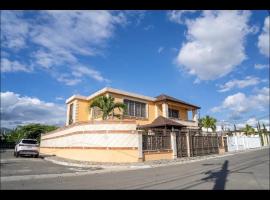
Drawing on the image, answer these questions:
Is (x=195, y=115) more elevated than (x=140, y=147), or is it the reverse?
(x=195, y=115)

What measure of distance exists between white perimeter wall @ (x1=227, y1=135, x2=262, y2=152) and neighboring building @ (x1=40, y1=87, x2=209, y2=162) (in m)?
7.50

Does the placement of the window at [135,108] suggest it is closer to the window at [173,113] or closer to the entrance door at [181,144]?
the window at [173,113]

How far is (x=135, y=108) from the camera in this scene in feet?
96.9

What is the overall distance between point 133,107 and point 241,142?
23.3m

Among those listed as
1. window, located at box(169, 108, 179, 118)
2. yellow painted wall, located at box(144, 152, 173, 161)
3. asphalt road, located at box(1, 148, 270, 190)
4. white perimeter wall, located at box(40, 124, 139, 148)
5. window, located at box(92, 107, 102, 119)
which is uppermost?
window, located at box(169, 108, 179, 118)

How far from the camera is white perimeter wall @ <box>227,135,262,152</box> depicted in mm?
37966

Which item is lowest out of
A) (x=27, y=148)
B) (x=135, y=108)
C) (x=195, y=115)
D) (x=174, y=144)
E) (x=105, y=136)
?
(x=27, y=148)

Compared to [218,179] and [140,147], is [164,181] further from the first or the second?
[140,147]

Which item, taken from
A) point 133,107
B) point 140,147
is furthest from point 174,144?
point 133,107

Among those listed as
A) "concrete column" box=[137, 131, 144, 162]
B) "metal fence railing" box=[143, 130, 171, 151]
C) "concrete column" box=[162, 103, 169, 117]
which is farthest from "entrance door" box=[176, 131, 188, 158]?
"concrete column" box=[162, 103, 169, 117]

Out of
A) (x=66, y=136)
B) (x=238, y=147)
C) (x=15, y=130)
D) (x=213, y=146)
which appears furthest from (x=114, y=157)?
(x=15, y=130)

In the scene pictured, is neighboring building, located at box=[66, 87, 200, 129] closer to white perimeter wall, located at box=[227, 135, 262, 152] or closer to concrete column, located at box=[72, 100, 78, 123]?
concrete column, located at box=[72, 100, 78, 123]

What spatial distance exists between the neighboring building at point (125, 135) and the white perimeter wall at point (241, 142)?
24.6 ft
